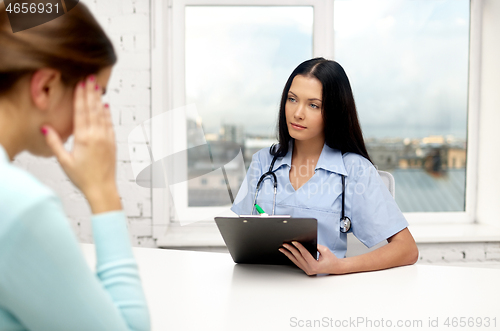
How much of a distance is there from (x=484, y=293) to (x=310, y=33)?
1.75 metres

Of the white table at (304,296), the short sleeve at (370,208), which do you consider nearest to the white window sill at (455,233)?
the short sleeve at (370,208)

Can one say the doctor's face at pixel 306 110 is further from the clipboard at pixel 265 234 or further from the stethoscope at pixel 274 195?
the clipboard at pixel 265 234

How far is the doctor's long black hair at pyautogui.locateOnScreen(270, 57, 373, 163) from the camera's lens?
1.41 metres

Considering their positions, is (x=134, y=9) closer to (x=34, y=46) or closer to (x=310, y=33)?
(x=310, y=33)

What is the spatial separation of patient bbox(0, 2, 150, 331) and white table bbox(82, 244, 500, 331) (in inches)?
13.7

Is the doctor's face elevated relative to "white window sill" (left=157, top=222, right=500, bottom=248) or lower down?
elevated

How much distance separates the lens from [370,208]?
1352 mm

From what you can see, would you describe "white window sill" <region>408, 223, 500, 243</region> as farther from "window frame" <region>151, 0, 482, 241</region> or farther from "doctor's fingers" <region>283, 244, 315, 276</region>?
"doctor's fingers" <region>283, 244, 315, 276</region>

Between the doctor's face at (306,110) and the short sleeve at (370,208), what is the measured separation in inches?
8.3

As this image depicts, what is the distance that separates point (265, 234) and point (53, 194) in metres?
0.67

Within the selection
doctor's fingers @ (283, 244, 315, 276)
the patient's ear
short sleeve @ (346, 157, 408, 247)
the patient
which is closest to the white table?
doctor's fingers @ (283, 244, 315, 276)

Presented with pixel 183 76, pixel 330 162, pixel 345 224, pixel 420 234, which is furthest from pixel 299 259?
pixel 183 76

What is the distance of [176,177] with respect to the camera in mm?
2385

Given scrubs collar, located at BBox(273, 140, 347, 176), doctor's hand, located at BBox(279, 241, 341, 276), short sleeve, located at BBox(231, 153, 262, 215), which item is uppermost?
scrubs collar, located at BBox(273, 140, 347, 176)
